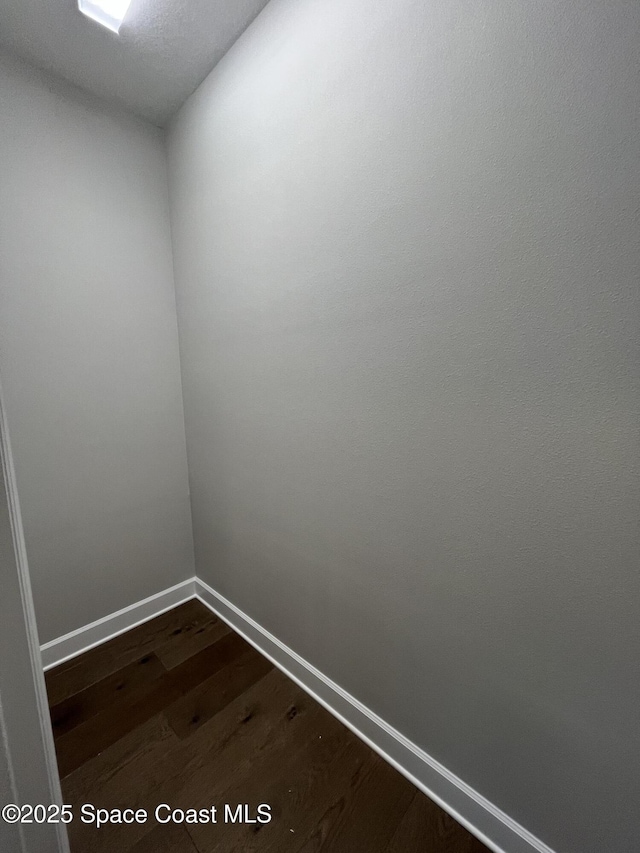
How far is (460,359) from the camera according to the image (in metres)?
0.90

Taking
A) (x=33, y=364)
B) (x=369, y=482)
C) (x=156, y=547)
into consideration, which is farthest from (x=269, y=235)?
(x=156, y=547)

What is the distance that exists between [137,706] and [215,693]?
0.30 m

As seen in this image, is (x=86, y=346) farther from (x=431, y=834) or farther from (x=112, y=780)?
(x=431, y=834)

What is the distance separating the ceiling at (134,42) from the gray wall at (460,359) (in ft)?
0.35

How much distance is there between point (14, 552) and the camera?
1.93 feet

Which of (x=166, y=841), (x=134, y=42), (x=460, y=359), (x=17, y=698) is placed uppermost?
(x=134, y=42)

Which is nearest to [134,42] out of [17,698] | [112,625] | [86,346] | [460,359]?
[86,346]

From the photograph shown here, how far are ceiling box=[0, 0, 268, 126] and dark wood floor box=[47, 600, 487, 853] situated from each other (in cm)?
250

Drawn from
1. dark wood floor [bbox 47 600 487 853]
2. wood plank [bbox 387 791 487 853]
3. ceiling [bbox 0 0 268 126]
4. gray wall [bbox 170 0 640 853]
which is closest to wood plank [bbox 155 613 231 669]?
dark wood floor [bbox 47 600 487 853]

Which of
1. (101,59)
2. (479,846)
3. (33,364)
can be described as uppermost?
(101,59)

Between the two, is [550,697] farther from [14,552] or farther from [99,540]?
[99,540]

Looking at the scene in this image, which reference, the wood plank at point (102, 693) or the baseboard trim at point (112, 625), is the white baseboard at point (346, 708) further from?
the wood plank at point (102, 693)

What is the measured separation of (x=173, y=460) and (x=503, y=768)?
1.80 meters

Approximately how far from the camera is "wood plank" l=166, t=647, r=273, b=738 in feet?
4.50
